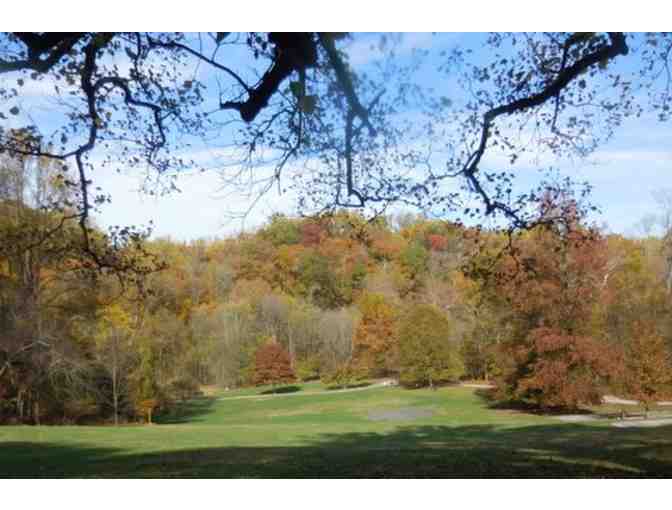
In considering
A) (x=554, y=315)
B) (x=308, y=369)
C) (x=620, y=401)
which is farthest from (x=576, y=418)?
(x=308, y=369)

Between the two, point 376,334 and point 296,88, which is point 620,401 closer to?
point 376,334

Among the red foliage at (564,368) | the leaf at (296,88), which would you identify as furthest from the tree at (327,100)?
the red foliage at (564,368)

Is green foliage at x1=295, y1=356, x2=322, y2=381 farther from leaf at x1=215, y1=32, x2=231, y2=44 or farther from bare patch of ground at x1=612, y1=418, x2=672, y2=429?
leaf at x1=215, y1=32, x2=231, y2=44

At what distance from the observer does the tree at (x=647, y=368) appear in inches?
207

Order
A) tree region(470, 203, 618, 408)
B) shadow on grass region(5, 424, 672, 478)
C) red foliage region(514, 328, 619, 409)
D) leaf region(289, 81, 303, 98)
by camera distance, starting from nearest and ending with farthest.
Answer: shadow on grass region(5, 424, 672, 478) → leaf region(289, 81, 303, 98) → tree region(470, 203, 618, 408) → red foliage region(514, 328, 619, 409)

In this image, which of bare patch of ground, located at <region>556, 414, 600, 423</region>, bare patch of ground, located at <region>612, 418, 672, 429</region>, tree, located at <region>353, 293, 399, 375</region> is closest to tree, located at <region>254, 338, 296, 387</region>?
tree, located at <region>353, 293, 399, 375</region>

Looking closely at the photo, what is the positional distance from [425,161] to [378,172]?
0.38 m

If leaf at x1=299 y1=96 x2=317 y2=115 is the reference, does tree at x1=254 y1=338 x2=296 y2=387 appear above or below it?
below

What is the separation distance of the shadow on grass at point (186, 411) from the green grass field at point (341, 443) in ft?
0.03

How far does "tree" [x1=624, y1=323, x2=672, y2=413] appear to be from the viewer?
527 centimetres

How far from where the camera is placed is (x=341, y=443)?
17.8 feet

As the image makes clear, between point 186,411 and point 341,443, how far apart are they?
140cm
